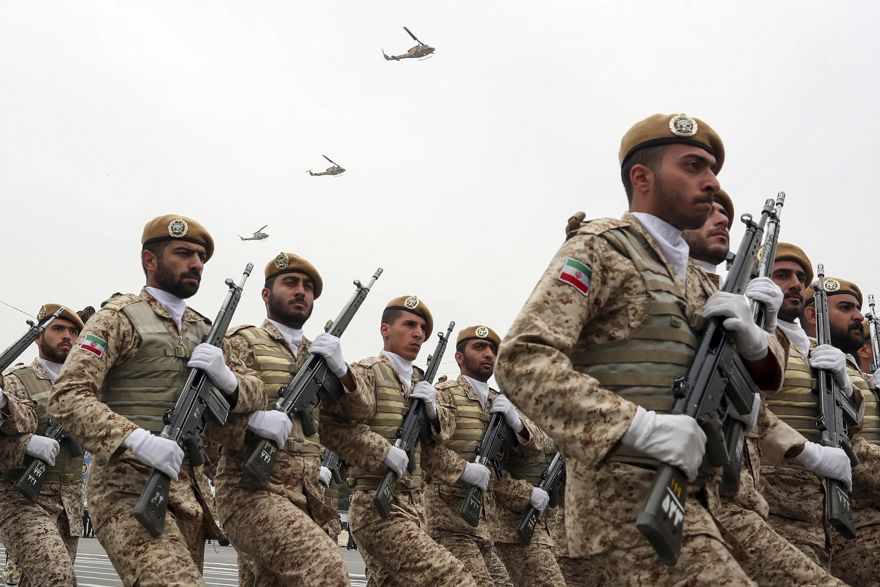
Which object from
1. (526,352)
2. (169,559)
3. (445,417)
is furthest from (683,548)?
(445,417)

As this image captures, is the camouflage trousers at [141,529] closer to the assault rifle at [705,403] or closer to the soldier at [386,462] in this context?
the soldier at [386,462]

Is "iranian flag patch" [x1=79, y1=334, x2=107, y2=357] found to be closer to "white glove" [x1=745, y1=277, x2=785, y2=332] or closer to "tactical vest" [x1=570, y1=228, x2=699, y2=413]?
"tactical vest" [x1=570, y1=228, x2=699, y2=413]

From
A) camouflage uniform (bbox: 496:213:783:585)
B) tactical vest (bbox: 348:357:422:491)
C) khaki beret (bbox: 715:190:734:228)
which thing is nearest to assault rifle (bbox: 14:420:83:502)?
tactical vest (bbox: 348:357:422:491)

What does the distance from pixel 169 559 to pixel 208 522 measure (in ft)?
2.39

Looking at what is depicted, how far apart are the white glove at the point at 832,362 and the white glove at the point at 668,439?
3795mm

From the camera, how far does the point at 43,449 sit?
8.45 m

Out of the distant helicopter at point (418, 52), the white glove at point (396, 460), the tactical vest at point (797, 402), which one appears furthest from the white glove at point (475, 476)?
the distant helicopter at point (418, 52)

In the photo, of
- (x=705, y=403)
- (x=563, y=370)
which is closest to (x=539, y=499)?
(x=705, y=403)

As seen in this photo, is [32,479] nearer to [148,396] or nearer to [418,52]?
[148,396]

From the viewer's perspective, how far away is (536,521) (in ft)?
32.0

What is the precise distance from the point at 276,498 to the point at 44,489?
3589mm

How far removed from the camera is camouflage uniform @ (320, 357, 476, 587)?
689 cm

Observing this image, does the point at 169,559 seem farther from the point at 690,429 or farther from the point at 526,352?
the point at 690,429

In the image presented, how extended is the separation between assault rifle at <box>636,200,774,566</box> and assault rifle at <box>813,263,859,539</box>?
2441 mm
